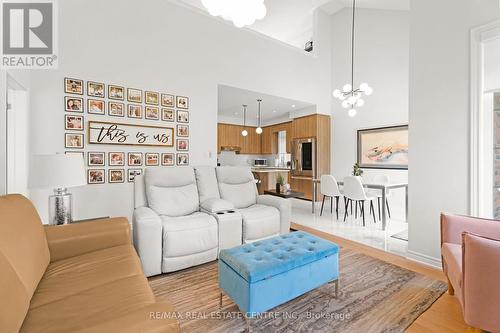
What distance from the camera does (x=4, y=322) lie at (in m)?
0.77

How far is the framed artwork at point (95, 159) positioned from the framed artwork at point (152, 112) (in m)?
0.87

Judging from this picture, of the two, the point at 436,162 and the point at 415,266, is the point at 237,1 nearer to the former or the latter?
the point at 436,162

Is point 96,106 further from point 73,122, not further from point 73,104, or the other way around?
point 73,122

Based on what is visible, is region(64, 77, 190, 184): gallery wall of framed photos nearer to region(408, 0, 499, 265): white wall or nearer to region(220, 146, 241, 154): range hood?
region(408, 0, 499, 265): white wall

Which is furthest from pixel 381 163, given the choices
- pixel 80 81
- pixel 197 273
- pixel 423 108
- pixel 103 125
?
pixel 80 81

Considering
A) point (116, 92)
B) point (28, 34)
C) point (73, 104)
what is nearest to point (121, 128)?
point (116, 92)

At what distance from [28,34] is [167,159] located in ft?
7.27

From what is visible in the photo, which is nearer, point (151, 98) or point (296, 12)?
point (151, 98)

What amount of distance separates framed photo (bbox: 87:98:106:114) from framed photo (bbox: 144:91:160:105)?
1.96 feet

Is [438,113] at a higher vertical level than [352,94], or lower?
lower

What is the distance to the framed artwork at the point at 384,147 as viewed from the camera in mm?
4891

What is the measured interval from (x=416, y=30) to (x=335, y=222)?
3033 millimetres

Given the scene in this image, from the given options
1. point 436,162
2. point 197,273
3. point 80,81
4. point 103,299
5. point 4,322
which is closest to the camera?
point 4,322

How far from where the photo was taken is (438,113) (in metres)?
2.47
